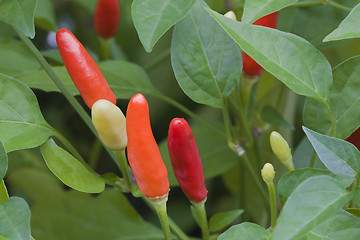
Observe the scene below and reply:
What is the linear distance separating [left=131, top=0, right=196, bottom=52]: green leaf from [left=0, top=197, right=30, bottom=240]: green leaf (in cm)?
14

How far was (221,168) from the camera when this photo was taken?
2.38ft

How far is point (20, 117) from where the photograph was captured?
1.64 ft

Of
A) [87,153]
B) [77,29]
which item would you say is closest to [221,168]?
[87,153]

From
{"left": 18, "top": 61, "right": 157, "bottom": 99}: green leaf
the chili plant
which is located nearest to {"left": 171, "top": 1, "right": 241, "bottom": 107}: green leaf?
the chili plant

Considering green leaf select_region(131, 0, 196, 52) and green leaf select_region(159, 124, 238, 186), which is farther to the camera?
green leaf select_region(159, 124, 238, 186)

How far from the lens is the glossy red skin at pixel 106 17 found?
684 mm

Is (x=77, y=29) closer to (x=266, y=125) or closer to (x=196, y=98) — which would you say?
(x=266, y=125)

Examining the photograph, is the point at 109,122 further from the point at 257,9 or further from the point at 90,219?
the point at 90,219

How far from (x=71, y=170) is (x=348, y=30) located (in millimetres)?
251

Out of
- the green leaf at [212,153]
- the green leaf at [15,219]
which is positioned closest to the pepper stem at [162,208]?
the green leaf at [15,219]

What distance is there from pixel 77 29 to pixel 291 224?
0.85m

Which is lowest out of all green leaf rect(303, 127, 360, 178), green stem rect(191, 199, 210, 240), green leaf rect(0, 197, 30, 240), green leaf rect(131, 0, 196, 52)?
green stem rect(191, 199, 210, 240)

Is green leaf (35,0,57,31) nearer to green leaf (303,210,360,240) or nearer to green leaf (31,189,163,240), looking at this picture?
green leaf (31,189,163,240)

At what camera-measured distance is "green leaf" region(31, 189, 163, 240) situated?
72cm
